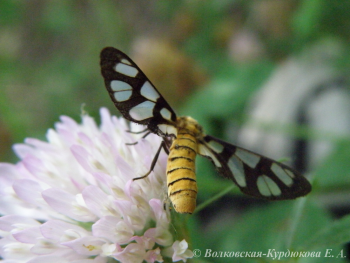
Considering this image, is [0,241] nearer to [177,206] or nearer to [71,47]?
[177,206]

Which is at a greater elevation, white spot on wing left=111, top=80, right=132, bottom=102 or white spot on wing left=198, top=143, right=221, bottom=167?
white spot on wing left=111, top=80, right=132, bottom=102

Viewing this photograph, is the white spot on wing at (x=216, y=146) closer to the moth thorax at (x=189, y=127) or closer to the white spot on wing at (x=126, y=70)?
the moth thorax at (x=189, y=127)

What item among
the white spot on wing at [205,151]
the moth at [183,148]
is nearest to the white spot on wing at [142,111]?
the moth at [183,148]

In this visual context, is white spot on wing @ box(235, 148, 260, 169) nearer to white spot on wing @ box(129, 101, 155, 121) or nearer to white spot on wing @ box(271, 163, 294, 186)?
white spot on wing @ box(271, 163, 294, 186)

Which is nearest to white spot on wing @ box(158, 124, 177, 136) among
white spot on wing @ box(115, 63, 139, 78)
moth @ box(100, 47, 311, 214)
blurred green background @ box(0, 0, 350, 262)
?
moth @ box(100, 47, 311, 214)

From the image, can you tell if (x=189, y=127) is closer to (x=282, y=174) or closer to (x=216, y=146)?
(x=216, y=146)

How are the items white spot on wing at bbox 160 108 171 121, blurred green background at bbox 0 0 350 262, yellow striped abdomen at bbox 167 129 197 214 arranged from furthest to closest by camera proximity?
blurred green background at bbox 0 0 350 262
white spot on wing at bbox 160 108 171 121
yellow striped abdomen at bbox 167 129 197 214
